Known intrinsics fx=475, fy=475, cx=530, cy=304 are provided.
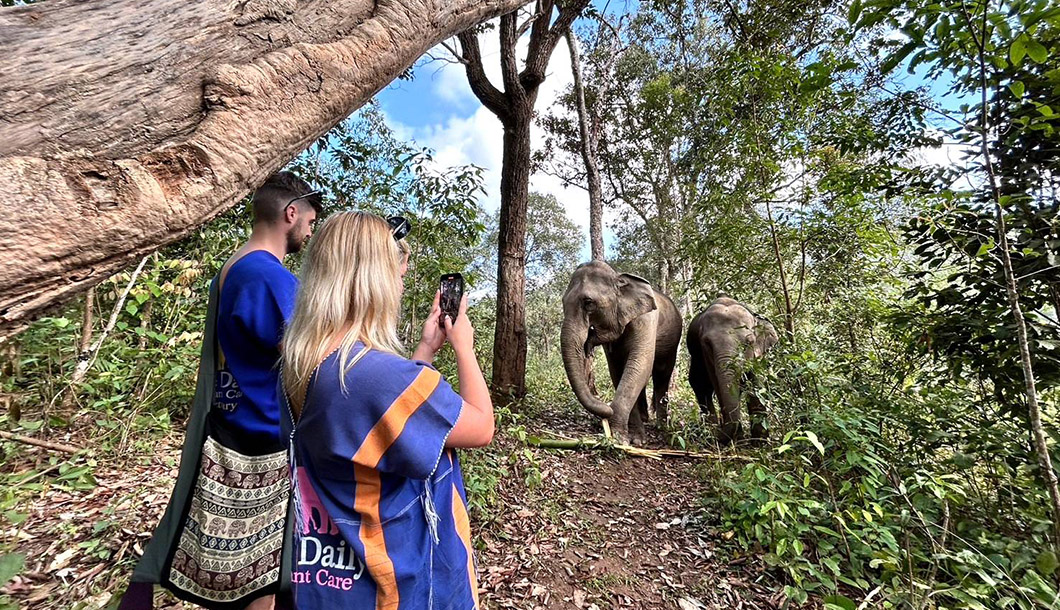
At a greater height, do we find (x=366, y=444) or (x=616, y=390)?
(x=366, y=444)

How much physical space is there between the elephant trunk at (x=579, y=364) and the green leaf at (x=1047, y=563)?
126 inches

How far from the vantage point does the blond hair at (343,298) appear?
45.2 inches

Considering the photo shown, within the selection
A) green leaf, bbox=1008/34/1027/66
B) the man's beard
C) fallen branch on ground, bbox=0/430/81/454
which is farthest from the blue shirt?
green leaf, bbox=1008/34/1027/66

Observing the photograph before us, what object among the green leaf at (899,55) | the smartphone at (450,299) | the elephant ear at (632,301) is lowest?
the smartphone at (450,299)

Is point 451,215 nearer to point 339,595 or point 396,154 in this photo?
point 396,154

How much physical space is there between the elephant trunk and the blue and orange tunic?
388cm

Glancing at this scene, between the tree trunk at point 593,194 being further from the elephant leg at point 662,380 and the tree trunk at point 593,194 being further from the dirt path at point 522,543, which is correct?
the dirt path at point 522,543

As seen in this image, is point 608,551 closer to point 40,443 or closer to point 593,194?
point 40,443

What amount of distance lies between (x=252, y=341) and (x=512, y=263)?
3765 millimetres

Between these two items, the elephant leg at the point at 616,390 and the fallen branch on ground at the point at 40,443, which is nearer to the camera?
the fallen branch on ground at the point at 40,443

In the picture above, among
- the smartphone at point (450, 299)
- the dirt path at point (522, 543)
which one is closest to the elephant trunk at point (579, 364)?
the dirt path at point (522, 543)

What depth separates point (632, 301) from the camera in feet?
17.9

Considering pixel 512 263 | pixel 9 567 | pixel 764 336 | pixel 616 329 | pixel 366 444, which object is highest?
pixel 512 263

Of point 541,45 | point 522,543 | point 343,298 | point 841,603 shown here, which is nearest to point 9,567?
point 343,298
